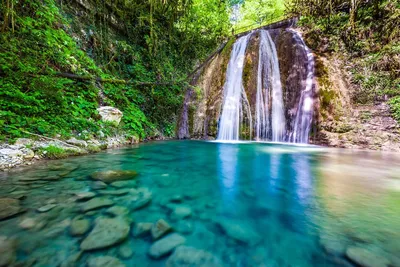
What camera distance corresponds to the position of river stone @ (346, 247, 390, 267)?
1.10 meters

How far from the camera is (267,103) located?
7.85 m

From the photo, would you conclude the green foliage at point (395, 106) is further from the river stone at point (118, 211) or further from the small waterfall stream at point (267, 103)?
the river stone at point (118, 211)

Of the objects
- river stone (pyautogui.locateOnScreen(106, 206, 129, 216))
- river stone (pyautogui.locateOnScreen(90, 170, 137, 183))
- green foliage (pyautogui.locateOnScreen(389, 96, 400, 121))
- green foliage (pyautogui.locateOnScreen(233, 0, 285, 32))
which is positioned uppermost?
green foliage (pyautogui.locateOnScreen(233, 0, 285, 32))

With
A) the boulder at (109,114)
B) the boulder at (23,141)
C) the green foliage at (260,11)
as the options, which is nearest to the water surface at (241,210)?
the boulder at (23,141)

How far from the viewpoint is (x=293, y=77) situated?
757 centimetres

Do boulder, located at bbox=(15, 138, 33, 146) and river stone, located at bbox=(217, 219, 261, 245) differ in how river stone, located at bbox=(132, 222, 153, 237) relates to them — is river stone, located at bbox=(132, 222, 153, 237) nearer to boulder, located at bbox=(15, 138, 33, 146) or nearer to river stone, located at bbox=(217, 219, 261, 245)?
river stone, located at bbox=(217, 219, 261, 245)

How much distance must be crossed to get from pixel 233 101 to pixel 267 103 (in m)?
1.50

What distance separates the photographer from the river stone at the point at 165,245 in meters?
1.17

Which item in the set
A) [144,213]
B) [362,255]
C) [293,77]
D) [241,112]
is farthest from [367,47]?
[144,213]

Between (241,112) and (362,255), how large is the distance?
23.5 feet

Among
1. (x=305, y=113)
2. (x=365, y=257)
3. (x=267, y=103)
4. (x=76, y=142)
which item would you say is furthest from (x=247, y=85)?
(x=365, y=257)

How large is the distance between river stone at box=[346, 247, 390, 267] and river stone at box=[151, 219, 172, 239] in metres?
1.26

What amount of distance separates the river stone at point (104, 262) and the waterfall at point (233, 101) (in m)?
7.07

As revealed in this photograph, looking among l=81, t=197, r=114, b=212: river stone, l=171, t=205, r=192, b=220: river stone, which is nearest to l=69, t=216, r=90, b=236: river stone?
l=81, t=197, r=114, b=212: river stone
